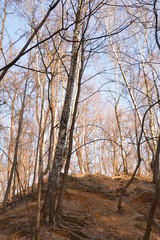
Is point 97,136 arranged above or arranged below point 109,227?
above

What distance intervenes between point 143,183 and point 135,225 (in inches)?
139

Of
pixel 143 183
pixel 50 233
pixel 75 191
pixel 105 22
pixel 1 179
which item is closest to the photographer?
pixel 50 233

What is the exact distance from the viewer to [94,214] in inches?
221

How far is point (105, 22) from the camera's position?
11.2 meters

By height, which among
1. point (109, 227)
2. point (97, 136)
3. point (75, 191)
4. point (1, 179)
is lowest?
point (109, 227)

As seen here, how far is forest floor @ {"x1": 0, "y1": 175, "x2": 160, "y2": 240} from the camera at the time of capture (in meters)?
4.25

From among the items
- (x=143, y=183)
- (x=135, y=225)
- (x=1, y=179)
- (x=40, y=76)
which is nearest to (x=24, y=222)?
(x=135, y=225)

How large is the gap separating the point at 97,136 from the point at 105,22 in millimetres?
8815

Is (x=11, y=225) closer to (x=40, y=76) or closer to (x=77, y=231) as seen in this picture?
(x=77, y=231)

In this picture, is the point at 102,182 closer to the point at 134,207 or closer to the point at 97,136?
the point at 134,207

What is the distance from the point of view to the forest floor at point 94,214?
4246 mm

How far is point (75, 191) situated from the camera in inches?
288

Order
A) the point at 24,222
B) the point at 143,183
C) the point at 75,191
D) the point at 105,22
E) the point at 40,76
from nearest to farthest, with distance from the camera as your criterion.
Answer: the point at 24,222 < the point at 75,191 < the point at 143,183 < the point at 40,76 < the point at 105,22

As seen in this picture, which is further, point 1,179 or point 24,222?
point 1,179
